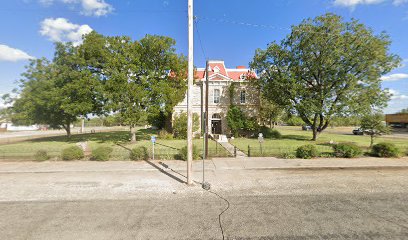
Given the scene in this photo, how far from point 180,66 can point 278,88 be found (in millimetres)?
12874

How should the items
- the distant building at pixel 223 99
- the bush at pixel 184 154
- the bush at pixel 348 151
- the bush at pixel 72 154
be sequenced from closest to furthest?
the bush at pixel 72 154
the bush at pixel 184 154
the bush at pixel 348 151
the distant building at pixel 223 99

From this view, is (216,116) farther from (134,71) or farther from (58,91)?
(58,91)

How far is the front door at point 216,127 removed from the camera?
86.5ft

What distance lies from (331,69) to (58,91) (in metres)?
30.8

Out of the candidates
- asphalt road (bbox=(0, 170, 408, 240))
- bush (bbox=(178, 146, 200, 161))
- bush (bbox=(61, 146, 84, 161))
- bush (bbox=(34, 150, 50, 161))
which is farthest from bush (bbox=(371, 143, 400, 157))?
bush (bbox=(34, 150, 50, 161))

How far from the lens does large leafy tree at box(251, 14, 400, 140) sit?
18.9 meters

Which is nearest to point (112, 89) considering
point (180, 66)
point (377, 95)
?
point (180, 66)

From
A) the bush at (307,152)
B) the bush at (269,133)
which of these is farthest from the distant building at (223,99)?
the bush at (307,152)

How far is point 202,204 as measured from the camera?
517 cm

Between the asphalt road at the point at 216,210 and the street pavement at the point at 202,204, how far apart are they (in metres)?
0.02

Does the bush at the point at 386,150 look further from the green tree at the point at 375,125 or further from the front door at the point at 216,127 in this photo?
the front door at the point at 216,127

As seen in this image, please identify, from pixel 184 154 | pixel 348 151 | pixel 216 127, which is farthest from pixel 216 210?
pixel 216 127

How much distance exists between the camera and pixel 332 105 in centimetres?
2014

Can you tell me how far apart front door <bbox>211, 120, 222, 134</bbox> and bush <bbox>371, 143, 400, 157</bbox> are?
1754 centimetres
